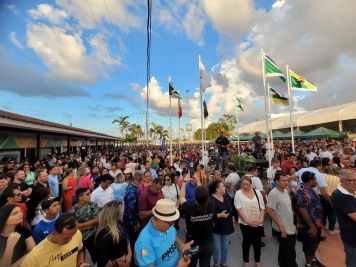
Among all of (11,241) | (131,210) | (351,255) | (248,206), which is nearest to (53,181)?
(131,210)

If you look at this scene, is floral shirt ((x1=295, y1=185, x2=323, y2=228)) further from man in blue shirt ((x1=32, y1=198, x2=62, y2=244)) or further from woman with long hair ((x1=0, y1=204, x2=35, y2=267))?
woman with long hair ((x1=0, y1=204, x2=35, y2=267))

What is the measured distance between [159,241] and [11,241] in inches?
58.8

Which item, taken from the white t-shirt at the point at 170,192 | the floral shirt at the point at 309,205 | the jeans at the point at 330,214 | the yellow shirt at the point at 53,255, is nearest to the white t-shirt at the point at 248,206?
the floral shirt at the point at 309,205

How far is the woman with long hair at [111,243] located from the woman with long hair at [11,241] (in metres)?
0.77

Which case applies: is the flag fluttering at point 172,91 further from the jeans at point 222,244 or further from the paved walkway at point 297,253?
the jeans at point 222,244

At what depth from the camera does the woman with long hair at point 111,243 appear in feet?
7.57

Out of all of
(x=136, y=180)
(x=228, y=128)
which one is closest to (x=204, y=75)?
(x=136, y=180)

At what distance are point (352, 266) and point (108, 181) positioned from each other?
4.14 metres

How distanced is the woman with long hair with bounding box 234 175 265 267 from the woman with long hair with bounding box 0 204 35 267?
3.10 metres

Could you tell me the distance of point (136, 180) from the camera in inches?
168

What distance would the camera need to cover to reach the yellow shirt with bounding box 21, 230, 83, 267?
79.6 inches

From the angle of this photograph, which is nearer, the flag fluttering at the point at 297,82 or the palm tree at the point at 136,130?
the flag fluttering at the point at 297,82

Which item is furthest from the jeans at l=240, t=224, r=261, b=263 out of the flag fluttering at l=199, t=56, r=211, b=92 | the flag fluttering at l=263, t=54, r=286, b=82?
the flag fluttering at l=263, t=54, r=286, b=82

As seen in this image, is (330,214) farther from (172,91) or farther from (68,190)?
(172,91)
